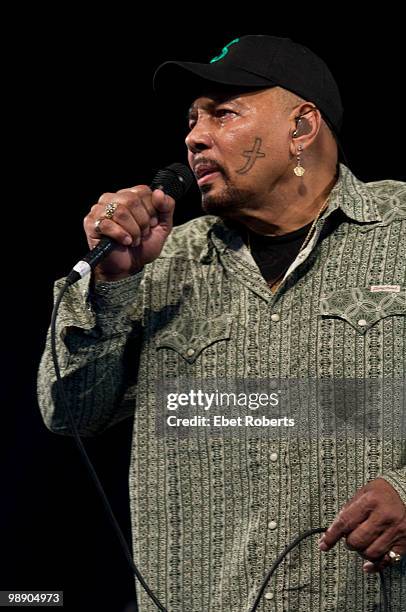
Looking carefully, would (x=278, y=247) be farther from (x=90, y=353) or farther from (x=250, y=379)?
(x=90, y=353)

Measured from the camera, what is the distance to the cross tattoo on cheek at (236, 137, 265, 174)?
2.09m

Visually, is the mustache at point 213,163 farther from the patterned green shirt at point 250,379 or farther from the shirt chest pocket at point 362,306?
the shirt chest pocket at point 362,306

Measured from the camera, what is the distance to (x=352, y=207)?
210 centimetres

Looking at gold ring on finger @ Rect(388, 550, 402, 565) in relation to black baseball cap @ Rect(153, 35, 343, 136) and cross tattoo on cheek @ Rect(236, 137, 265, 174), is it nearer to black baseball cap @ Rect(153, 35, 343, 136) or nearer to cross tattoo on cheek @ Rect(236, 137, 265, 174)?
cross tattoo on cheek @ Rect(236, 137, 265, 174)

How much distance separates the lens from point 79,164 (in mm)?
2928

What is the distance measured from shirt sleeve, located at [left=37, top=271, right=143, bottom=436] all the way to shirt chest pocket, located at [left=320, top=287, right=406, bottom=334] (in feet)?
1.18

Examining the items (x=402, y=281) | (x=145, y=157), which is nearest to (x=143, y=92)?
(x=145, y=157)

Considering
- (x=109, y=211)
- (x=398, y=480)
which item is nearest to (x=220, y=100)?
(x=109, y=211)

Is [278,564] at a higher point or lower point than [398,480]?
lower

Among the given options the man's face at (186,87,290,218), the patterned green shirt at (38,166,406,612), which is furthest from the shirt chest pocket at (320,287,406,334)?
the man's face at (186,87,290,218)

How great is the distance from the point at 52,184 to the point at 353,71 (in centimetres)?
87

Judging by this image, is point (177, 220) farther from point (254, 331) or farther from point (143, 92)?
point (254, 331)

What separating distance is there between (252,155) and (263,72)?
172mm

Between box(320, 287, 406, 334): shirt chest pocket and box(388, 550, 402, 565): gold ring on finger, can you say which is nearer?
box(388, 550, 402, 565): gold ring on finger
